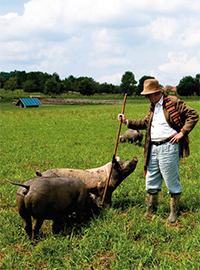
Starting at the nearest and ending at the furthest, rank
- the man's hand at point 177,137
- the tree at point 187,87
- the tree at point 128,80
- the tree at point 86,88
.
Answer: the man's hand at point 177,137, the tree at point 128,80, the tree at point 187,87, the tree at point 86,88

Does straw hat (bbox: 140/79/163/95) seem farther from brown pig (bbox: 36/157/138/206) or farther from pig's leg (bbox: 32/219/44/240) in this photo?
pig's leg (bbox: 32/219/44/240)

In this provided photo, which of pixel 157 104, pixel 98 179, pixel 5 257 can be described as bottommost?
pixel 5 257

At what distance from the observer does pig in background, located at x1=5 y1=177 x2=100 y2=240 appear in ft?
13.8

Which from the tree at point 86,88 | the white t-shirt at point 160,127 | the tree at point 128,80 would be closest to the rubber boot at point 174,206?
the white t-shirt at point 160,127

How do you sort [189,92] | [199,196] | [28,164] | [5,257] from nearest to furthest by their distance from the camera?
1. [5,257]
2. [199,196]
3. [28,164]
4. [189,92]

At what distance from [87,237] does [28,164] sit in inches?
205

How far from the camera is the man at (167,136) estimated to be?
5.04m

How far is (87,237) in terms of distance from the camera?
4586mm

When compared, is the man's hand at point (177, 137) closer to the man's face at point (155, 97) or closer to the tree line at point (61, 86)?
the man's face at point (155, 97)

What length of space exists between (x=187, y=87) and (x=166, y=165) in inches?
3780

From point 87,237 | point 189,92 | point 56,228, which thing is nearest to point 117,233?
point 87,237

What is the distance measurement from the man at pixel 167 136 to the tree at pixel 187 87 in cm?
9448

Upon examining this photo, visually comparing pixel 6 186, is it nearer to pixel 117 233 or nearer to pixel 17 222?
pixel 17 222

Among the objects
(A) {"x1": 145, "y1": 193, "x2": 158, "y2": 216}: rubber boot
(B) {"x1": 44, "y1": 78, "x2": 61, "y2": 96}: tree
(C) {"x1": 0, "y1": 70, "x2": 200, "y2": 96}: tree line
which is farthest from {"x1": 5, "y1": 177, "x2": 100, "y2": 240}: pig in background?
(B) {"x1": 44, "y1": 78, "x2": 61, "y2": 96}: tree
